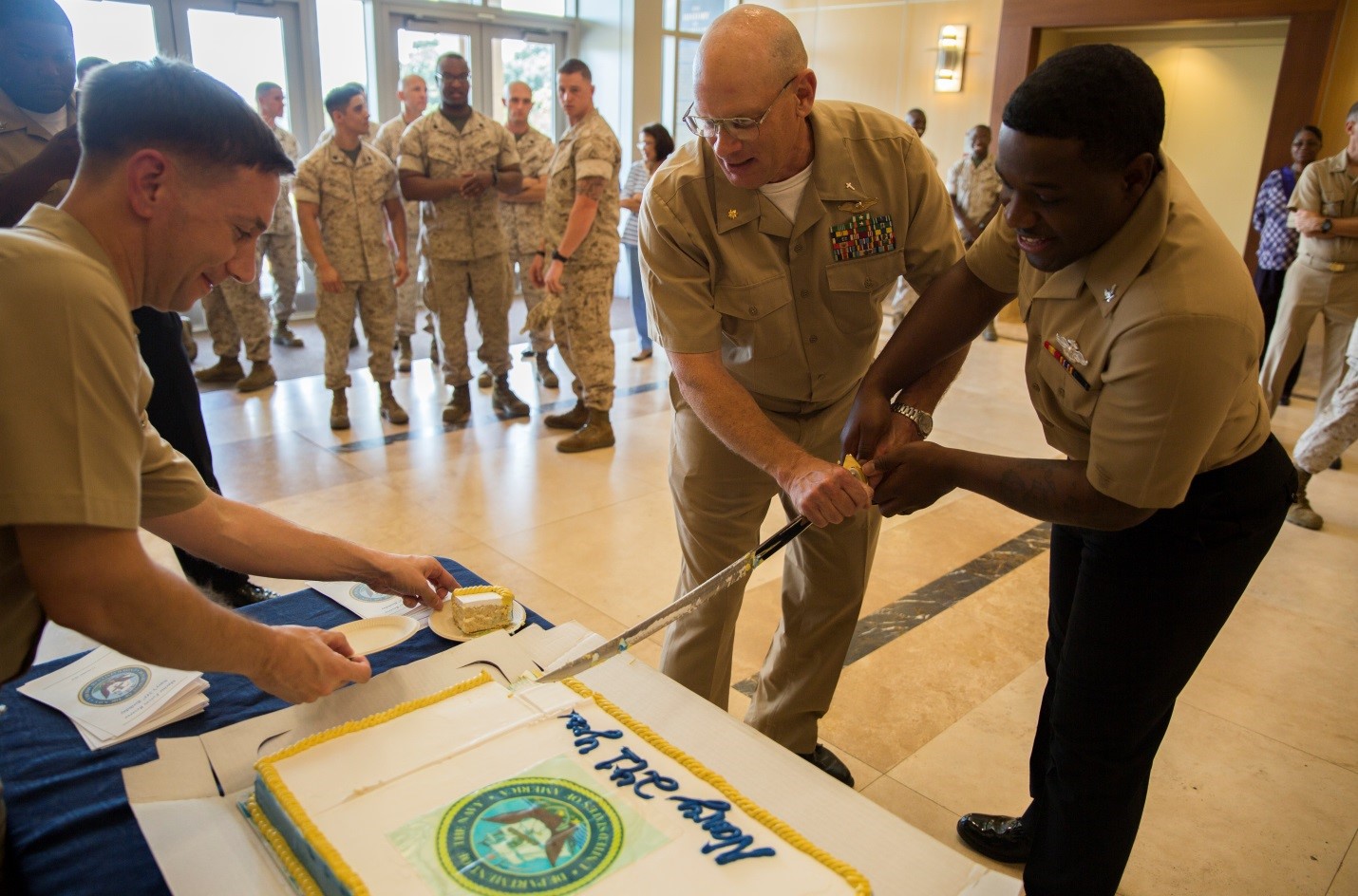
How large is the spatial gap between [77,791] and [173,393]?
5.74 feet

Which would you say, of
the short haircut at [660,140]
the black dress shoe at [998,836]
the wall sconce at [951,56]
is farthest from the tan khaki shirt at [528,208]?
the wall sconce at [951,56]

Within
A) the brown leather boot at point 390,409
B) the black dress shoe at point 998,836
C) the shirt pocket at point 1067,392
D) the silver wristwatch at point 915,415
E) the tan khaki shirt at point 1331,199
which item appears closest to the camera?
the shirt pocket at point 1067,392

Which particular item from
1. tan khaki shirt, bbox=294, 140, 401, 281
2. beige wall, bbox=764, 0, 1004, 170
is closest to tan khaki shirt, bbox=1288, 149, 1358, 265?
beige wall, bbox=764, 0, 1004, 170

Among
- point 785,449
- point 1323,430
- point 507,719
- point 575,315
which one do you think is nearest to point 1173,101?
point 1323,430

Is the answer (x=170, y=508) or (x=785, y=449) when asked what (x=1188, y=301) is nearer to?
(x=785, y=449)

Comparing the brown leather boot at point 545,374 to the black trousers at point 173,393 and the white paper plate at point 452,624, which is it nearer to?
the black trousers at point 173,393

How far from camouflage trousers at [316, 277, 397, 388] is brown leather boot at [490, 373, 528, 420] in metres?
0.56

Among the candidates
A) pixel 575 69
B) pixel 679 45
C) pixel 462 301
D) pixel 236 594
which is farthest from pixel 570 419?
pixel 679 45

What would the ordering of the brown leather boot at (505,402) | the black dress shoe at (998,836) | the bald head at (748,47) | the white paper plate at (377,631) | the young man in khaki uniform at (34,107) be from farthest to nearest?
the brown leather boot at (505,402), the young man in khaki uniform at (34,107), the black dress shoe at (998,836), the bald head at (748,47), the white paper plate at (377,631)

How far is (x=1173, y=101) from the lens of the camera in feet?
25.2

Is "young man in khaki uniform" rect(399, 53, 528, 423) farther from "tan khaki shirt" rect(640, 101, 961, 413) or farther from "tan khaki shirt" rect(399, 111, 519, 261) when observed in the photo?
"tan khaki shirt" rect(640, 101, 961, 413)

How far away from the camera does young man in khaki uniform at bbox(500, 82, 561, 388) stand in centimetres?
532

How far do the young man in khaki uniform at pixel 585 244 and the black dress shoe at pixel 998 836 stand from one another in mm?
2836

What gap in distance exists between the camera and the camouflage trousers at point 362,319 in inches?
182
